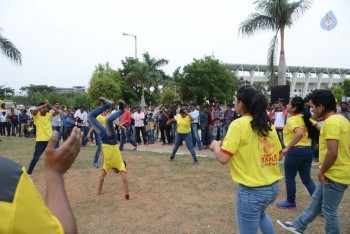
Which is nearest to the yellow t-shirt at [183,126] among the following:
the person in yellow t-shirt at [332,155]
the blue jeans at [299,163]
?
the blue jeans at [299,163]

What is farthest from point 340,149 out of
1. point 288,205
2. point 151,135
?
point 151,135

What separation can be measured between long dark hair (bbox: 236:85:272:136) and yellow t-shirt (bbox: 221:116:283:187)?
0.05 metres

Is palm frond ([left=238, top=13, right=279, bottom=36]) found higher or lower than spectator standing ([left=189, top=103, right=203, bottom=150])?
higher

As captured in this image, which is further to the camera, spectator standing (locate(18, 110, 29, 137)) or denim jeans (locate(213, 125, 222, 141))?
spectator standing (locate(18, 110, 29, 137))

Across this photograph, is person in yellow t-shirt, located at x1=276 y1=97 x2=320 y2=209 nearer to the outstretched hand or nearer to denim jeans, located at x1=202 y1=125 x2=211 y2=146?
the outstretched hand

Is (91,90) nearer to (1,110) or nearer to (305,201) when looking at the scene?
(1,110)

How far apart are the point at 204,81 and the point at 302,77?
5177 cm

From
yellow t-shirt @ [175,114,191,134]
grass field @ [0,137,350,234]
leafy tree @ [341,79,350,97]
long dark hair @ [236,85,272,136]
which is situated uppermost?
leafy tree @ [341,79,350,97]

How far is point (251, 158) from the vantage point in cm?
285

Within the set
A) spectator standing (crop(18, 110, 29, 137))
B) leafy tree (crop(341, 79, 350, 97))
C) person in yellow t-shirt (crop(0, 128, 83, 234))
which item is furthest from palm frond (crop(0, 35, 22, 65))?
leafy tree (crop(341, 79, 350, 97))

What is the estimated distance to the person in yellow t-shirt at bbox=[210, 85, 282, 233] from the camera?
2.82 metres

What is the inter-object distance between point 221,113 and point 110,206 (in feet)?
27.0

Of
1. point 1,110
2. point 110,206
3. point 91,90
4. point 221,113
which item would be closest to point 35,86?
point 91,90

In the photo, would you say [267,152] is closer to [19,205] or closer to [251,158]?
[251,158]
